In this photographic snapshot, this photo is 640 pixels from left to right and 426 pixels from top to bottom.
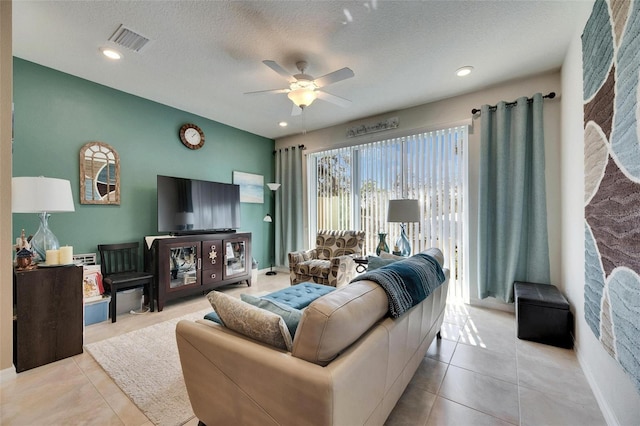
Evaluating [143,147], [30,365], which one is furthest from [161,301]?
[143,147]

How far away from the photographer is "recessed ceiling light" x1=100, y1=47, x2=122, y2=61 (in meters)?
2.45

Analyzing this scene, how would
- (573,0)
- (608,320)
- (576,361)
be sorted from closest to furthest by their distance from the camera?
1. (608,320)
2. (573,0)
3. (576,361)

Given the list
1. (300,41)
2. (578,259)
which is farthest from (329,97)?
(578,259)

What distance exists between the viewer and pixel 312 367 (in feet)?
2.98

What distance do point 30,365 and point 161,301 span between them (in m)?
1.24

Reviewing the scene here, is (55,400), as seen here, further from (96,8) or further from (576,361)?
(576,361)

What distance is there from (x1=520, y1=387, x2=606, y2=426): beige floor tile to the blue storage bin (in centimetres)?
383

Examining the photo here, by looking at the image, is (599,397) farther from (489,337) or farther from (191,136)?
(191,136)

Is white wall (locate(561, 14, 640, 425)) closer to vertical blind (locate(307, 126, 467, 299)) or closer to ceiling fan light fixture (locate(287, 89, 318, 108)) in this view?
vertical blind (locate(307, 126, 467, 299))

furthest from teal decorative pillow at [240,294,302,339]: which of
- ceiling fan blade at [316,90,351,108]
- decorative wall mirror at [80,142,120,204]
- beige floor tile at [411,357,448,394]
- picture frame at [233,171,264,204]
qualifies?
picture frame at [233,171,264,204]

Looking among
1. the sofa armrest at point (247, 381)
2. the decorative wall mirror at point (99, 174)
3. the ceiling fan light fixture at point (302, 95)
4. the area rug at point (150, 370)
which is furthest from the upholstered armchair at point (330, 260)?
the decorative wall mirror at point (99, 174)

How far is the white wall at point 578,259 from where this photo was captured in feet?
4.56

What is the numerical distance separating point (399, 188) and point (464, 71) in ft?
5.42

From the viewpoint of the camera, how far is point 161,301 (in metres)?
3.22
